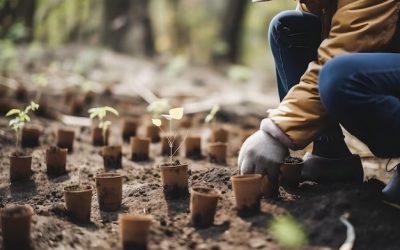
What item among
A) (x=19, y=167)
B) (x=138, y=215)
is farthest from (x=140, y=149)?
(x=138, y=215)

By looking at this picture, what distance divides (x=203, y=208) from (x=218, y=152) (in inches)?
62.2

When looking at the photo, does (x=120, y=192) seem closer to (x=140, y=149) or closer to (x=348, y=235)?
→ (x=348, y=235)

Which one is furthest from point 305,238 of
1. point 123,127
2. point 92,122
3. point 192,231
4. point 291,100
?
point 92,122

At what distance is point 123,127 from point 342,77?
2890 millimetres

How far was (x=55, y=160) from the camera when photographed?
3174 mm

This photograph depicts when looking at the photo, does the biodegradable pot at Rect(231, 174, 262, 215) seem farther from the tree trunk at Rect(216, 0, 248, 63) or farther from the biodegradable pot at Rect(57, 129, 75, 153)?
the tree trunk at Rect(216, 0, 248, 63)

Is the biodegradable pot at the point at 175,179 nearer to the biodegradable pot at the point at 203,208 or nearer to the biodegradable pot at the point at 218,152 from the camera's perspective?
the biodegradable pot at the point at 203,208

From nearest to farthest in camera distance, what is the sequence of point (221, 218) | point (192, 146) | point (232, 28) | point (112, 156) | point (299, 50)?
1. point (221, 218)
2. point (299, 50)
3. point (112, 156)
4. point (192, 146)
5. point (232, 28)

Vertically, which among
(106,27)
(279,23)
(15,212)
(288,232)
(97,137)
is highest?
(106,27)

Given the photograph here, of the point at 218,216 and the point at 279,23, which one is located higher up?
the point at 279,23

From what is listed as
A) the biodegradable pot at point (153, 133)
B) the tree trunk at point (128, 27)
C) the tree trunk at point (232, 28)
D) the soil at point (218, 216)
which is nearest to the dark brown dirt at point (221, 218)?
the soil at point (218, 216)

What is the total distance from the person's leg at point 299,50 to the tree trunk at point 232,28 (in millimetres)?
7944

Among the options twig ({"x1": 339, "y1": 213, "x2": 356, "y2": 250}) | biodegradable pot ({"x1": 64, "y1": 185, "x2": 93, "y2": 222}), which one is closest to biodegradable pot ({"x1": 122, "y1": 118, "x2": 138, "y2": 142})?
biodegradable pot ({"x1": 64, "y1": 185, "x2": 93, "y2": 222})

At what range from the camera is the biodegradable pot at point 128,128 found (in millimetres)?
4613
